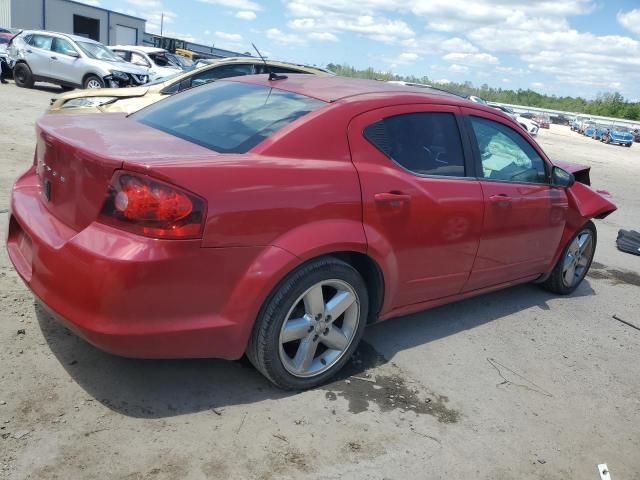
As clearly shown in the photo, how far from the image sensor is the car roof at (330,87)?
354cm

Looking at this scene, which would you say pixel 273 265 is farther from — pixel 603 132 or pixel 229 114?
pixel 603 132

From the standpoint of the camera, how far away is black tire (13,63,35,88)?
18.2 m

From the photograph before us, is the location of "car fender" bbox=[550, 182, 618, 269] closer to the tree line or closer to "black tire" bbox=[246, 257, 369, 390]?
"black tire" bbox=[246, 257, 369, 390]

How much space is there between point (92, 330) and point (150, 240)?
475 millimetres

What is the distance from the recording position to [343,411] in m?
3.11

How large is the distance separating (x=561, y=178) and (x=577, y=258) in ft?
3.32

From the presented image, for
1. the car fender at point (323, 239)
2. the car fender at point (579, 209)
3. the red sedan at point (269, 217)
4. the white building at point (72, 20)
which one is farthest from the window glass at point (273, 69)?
the white building at point (72, 20)

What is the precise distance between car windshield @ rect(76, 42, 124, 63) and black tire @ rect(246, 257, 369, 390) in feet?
53.0

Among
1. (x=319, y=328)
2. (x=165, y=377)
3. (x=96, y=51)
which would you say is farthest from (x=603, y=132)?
(x=165, y=377)

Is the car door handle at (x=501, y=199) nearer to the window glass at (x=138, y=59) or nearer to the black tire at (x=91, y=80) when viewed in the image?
the black tire at (x=91, y=80)

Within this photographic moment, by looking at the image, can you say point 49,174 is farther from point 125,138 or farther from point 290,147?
point 290,147

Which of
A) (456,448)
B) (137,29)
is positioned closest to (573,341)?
(456,448)

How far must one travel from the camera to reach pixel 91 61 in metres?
16.7

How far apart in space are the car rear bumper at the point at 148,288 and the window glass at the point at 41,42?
17104mm
